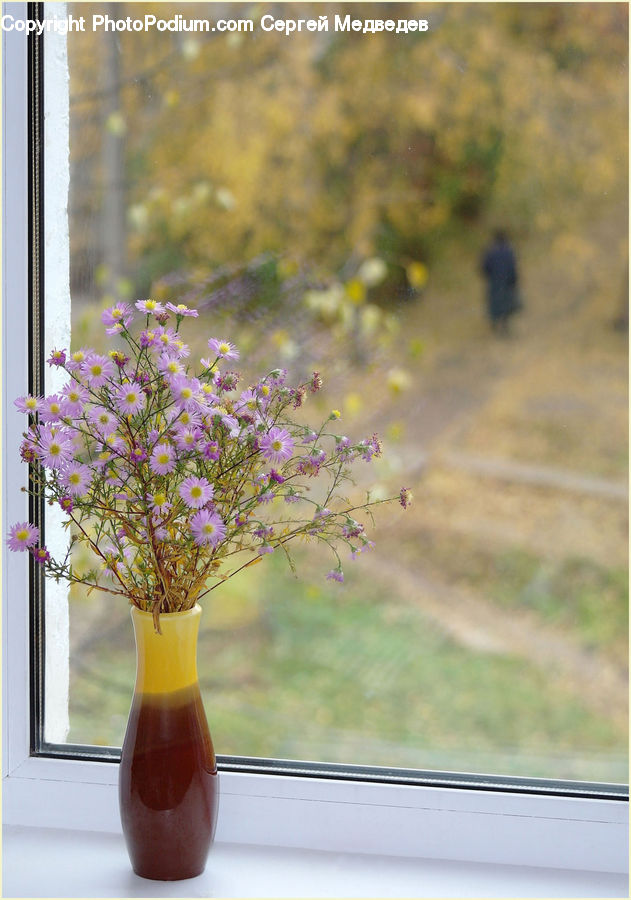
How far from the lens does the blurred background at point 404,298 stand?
1054mm

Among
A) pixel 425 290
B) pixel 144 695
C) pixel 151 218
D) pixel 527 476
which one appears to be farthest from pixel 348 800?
pixel 151 218

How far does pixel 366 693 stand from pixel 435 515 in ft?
0.81

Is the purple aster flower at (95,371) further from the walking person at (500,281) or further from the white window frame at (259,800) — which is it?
the walking person at (500,281)

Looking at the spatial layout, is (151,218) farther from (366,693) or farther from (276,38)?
(366,693)

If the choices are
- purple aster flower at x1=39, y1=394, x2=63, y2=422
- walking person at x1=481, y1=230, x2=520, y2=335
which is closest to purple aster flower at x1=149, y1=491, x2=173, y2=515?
purple aster flower at x1=39, y1=394, x2=63, y2=422

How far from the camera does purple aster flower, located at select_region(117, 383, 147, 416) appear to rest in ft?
2.39

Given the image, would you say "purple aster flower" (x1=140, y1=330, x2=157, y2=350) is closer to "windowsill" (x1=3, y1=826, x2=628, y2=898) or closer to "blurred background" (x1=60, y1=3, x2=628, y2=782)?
"blurred background" (x1=60, y1=3, x2=628, y2=782)

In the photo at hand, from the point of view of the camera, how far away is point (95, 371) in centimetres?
74

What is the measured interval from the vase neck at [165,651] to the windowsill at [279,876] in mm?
209

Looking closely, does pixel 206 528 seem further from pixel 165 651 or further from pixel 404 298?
pixel 404 298

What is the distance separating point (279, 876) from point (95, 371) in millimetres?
545

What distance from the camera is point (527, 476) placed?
1.10 meters

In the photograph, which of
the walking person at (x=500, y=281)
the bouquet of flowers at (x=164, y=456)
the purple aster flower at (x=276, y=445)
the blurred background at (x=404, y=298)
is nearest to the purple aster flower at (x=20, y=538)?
the bouquet of flowers at (x=164, y=456)

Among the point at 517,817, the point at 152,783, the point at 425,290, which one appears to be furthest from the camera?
the point at 425,290
